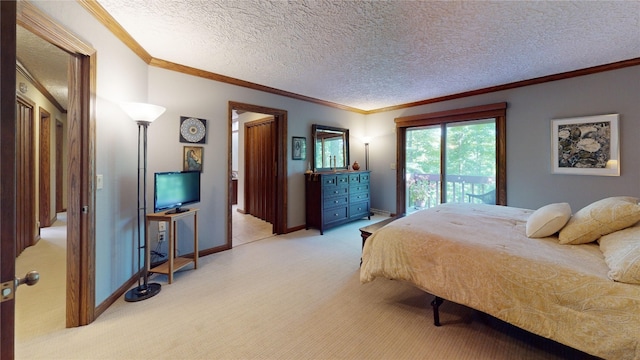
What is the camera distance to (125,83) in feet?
7.91

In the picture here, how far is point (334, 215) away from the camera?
4.59 m

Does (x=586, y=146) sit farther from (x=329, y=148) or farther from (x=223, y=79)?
(x=223, y=79)

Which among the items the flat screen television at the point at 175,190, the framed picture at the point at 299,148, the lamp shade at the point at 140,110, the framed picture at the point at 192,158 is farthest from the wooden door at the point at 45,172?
the framed picture at the point at 299,148

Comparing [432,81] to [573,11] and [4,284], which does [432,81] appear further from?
[4,284]

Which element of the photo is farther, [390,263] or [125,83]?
[125,83]

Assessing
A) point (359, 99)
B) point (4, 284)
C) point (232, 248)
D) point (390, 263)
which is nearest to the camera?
point (4, 284)

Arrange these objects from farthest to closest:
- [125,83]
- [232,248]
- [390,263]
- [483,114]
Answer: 1. [483,114]
2. [232,248]
3. [125,83]
4. [390,263]

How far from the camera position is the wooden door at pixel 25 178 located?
3.38 m

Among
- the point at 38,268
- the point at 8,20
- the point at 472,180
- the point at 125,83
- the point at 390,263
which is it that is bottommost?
the point at 38,268

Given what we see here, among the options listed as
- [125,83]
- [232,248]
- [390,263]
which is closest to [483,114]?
[390,263]

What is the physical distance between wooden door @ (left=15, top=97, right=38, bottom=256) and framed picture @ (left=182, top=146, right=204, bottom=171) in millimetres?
2279

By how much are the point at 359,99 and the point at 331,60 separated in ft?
6.34

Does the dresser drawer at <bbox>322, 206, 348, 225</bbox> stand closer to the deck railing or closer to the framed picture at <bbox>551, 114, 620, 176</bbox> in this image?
the deck railing

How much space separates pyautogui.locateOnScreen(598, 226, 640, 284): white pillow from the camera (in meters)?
1.21
